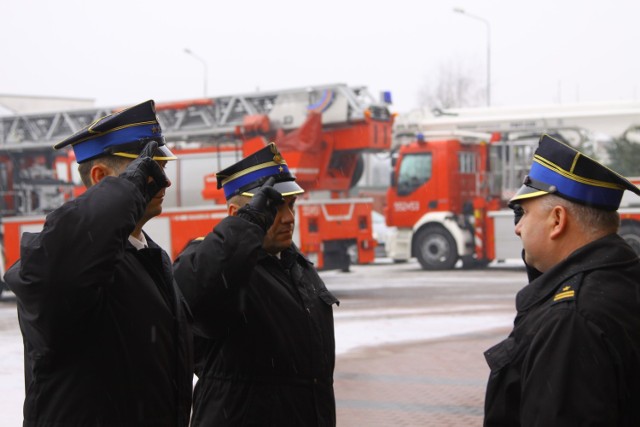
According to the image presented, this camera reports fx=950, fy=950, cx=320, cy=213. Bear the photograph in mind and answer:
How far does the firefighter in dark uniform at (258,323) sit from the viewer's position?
11.8 feet

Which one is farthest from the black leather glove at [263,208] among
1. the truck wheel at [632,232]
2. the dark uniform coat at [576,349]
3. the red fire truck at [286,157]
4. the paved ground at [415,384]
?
the truck wheel at [632,232]

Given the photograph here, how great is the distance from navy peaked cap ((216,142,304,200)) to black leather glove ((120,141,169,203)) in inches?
40.5

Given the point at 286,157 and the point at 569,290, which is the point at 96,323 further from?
the point at 286,157

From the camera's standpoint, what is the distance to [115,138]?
3.38 m

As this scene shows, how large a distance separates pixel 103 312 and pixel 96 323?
0.04 m

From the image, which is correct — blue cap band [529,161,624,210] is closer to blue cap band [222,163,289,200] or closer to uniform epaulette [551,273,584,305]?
uniform epaulette [551,273,584,305]

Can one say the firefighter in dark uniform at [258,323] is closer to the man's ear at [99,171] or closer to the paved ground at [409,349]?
the man's ear at [99,171]

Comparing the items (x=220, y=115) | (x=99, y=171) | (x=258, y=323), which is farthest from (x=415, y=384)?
(x=220, y=115)

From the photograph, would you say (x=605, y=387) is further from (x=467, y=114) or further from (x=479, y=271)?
(x=467, y=114)

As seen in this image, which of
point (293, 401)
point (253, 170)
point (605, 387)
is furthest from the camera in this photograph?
point (253, 170)

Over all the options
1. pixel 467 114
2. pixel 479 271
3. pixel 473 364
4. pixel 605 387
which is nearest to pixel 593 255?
pixel 605 387

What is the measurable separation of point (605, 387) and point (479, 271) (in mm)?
19013

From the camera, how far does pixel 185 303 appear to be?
3.51m

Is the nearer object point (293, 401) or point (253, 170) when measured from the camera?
point (293, 401)
